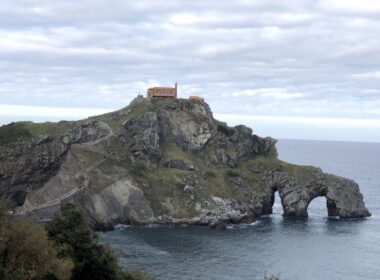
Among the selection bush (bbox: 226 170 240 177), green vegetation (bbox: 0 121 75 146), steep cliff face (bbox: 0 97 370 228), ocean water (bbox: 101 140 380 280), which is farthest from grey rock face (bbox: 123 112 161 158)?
ocean water (bbox: 101 140 380 280)

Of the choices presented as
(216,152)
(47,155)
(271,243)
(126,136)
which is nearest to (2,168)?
(47,155)

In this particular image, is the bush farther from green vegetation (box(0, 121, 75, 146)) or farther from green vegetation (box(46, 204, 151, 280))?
green vegetation (box(46, 204, 151, 280))

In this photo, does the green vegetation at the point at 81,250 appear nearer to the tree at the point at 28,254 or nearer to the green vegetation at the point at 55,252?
the green vegetation at the point at 55,252

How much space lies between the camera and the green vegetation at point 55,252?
193 ft

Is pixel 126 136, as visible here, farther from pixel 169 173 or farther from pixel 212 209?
pixel 212 209

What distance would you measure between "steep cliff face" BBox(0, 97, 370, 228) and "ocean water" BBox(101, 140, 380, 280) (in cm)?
843

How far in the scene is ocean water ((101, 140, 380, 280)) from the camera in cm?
12069

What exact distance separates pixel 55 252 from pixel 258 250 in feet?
271

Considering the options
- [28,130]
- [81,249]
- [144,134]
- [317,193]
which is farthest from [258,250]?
[28,130]

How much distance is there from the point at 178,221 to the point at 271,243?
31020 mm

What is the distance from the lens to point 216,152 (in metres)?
196

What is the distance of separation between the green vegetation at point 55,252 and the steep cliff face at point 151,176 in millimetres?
80751

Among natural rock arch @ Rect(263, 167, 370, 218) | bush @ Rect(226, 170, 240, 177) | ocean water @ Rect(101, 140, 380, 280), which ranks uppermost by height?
bush @ Rect(226, 170, 240, 177)

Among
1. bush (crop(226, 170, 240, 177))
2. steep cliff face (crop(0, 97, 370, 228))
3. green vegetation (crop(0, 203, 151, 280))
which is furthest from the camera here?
bush (crop(226, 170, 240, 177))
